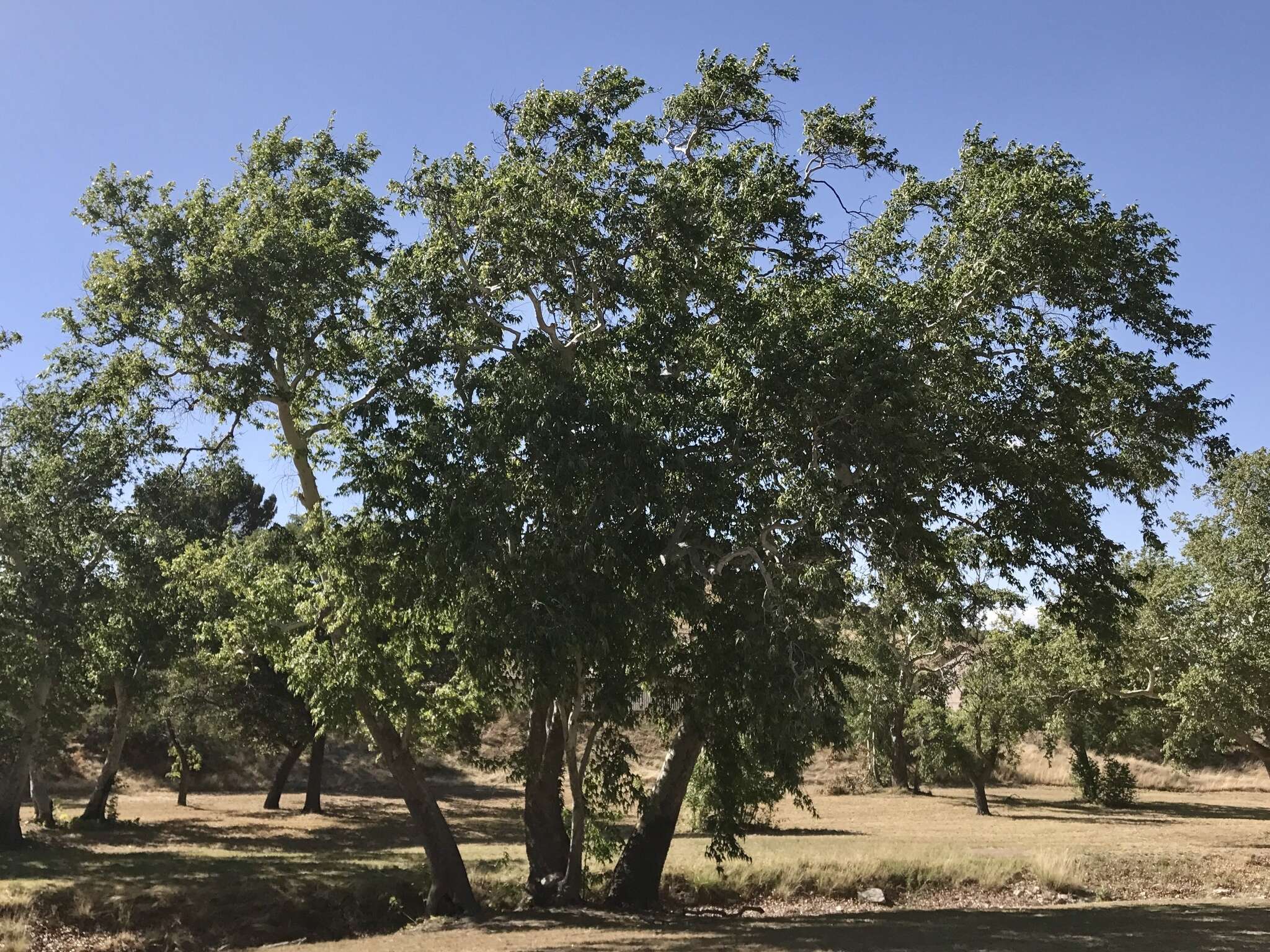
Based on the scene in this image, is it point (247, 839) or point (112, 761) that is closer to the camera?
point (247, 839)

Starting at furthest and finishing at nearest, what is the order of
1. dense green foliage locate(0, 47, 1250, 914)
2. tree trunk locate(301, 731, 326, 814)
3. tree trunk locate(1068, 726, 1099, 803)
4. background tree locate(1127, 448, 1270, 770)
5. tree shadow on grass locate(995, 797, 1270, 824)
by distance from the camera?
tree trunk locate(1068, 726, 1099, 803)
tree trunk locate(301, 731, 326, 814)
tree shadow on grass locate(995, 797, 1270, 824)
background tree locate(1127, 448, 1270, 770)
dense green foliage locate(0, 47, 1250, 914)

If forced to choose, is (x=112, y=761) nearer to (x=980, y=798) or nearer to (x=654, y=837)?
(x=654, y=837)

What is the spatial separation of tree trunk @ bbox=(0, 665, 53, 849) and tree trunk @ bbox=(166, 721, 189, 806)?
1023 centimetres

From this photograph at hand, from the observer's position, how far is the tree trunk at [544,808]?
19.5 metres

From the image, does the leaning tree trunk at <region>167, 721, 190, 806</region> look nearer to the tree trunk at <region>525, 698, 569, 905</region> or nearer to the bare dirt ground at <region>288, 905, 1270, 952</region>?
the tree trunk at <region>525, 698, 569, 905</region>

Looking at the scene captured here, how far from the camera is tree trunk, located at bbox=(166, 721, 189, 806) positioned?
126 feet

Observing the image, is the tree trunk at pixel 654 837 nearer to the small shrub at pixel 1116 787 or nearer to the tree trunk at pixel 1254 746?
the tree trunk at pixel 1254 746

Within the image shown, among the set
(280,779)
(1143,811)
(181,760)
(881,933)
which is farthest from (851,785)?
(881,933)

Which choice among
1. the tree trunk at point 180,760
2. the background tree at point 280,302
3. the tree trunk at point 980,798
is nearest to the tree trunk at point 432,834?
the background tree at point 280,302

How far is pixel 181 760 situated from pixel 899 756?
34845 millimetres

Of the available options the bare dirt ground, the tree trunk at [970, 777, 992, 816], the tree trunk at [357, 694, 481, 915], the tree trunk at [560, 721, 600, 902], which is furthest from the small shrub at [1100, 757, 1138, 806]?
the tree trunk at [357, 694, 481, 915]

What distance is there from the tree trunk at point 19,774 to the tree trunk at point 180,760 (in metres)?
10.2

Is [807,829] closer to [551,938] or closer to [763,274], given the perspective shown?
[551,938]

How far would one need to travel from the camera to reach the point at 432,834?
18.9m
